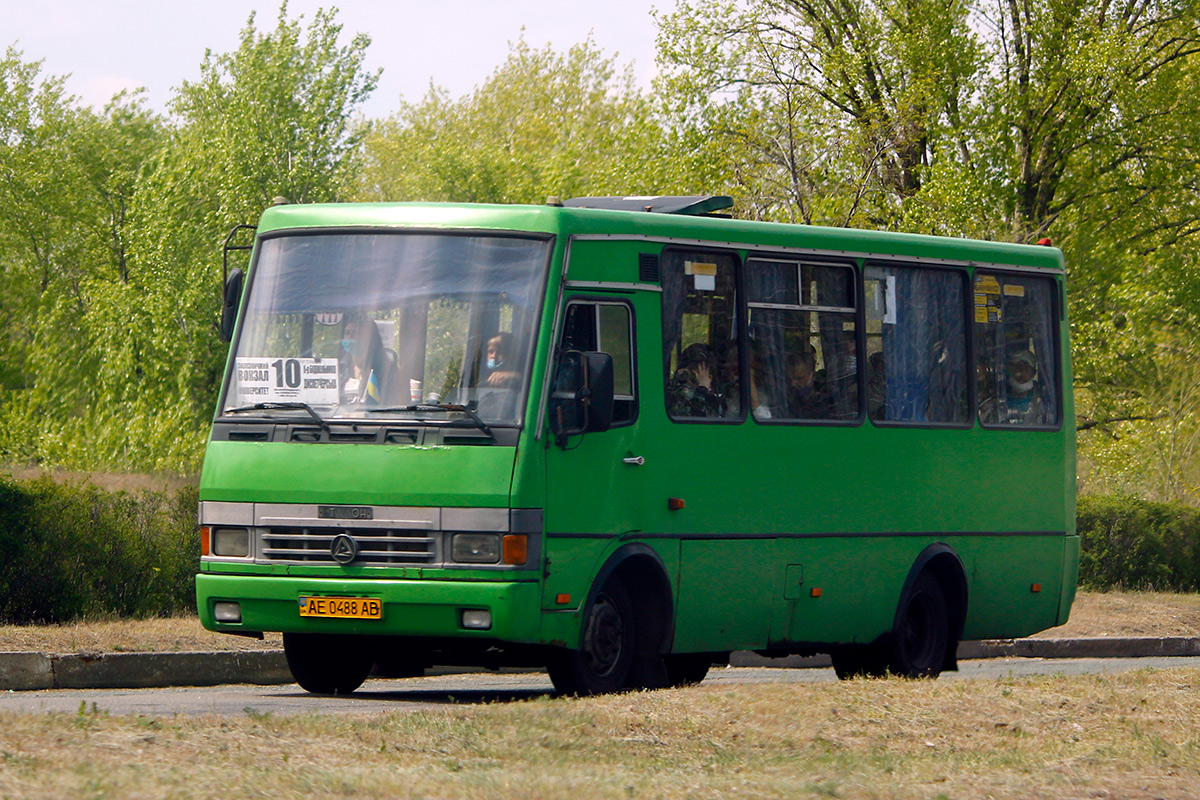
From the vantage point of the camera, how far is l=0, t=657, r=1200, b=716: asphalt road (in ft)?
34.0

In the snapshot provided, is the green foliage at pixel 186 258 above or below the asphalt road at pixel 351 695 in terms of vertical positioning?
above

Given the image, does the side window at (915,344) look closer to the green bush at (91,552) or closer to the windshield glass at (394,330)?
the windshield glass at (394,330)

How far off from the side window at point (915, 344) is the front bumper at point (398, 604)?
12.8 ft

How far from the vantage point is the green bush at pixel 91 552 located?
51.0ft

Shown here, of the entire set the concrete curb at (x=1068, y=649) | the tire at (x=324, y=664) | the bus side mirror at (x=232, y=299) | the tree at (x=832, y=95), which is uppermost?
the tree at (x=832, y=95)

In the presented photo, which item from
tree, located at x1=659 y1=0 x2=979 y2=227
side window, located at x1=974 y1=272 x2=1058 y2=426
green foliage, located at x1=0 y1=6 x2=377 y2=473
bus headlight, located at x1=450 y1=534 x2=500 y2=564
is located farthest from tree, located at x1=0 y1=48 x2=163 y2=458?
bus headlight, located at x1=450 y1=534 x2=500 y2=564

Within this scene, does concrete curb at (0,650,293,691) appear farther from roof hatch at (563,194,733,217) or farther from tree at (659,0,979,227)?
tree at (659,0,979,227)

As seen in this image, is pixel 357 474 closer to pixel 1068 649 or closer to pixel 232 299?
pixel 232 299

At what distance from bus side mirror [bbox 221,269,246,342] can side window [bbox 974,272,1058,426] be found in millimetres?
5878

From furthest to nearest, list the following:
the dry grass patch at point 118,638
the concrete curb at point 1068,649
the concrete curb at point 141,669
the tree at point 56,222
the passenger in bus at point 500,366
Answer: the tree at point 56,222, the concrete curb at point 1068,649, the dry grass patch at point 118,638, the concrete curb at point 141,669, the passenger in bus at point 500,366

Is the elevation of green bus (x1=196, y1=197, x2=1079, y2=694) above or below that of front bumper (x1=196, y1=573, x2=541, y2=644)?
above

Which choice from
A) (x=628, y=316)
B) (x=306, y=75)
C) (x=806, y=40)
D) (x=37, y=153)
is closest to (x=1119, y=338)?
(x=806, y=40)

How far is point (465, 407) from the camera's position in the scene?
1045cm

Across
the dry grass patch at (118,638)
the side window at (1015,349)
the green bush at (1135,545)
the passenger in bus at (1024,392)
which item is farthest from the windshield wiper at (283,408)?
the green bush at (1135,545)
